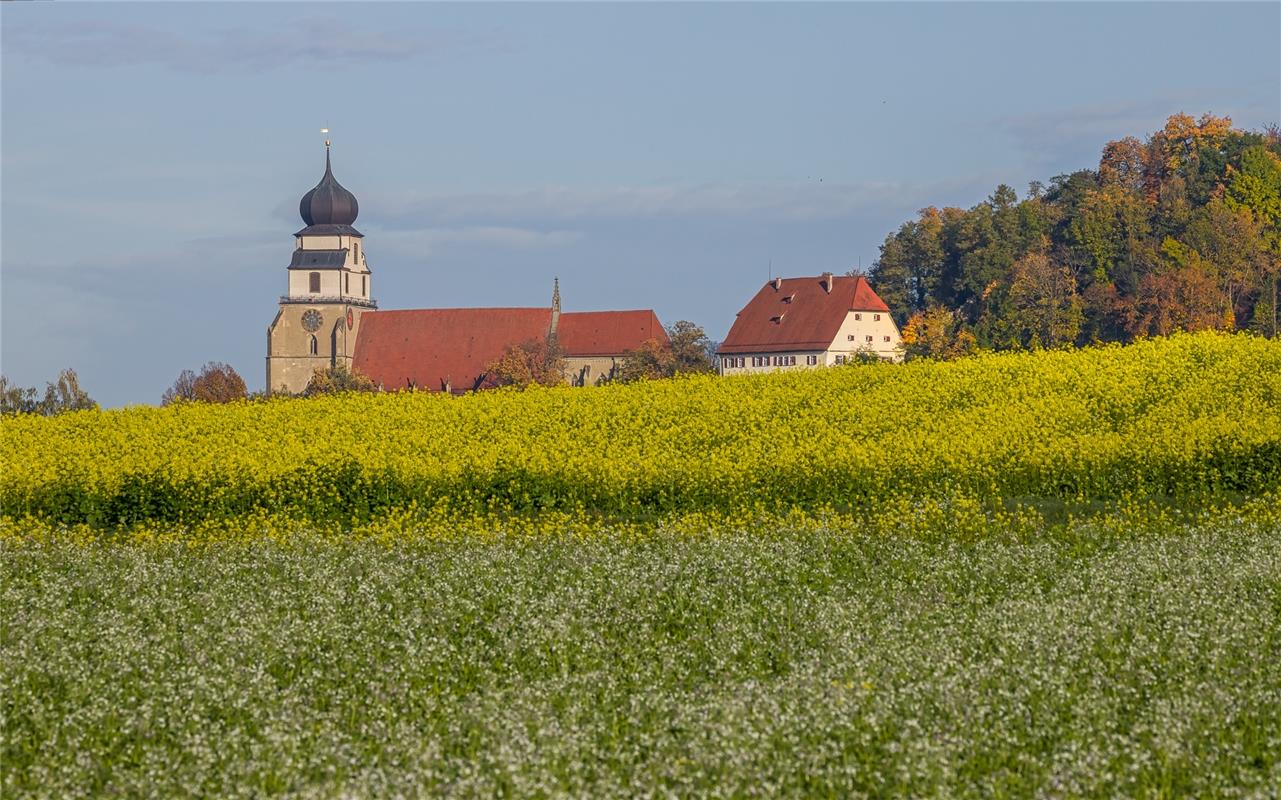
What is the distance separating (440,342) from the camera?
14738 cm

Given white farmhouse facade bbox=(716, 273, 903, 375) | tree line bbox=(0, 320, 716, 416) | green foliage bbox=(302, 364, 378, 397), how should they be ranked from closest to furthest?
tree line bbox=(0, 320, 716, 416), green foliage bbox=(302, 364, 378, 397), white farmhouse facade bbox=(716, 273, 903, 375)

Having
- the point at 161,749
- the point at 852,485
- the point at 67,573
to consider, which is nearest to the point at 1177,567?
the point at 852,485

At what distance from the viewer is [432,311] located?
5891 inches

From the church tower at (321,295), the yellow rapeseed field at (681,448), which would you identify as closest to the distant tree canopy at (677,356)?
the church tower at (321,295)

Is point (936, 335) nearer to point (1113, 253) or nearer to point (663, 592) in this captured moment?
point (1113, 253)

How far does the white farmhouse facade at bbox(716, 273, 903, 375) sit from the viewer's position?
445 ft

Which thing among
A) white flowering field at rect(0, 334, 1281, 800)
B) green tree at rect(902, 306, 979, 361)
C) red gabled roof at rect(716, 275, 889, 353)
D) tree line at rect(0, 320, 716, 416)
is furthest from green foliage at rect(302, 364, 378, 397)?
white flowering field at rect(0, 334, 1281, 800)

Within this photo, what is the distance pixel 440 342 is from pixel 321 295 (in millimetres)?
18263

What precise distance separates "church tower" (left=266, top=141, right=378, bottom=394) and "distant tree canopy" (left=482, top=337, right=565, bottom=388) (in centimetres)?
1865

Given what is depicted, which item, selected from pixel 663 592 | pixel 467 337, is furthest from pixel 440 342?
pixel 663 592

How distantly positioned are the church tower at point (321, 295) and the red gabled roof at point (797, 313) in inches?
1450

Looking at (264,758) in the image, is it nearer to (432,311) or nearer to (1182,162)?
(1182,162)

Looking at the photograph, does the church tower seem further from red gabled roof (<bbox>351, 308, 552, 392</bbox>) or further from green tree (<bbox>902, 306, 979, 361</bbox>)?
green tree (<bbox>902, 306, 979, 361</bbox>)

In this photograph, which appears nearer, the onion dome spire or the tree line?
the tree line
